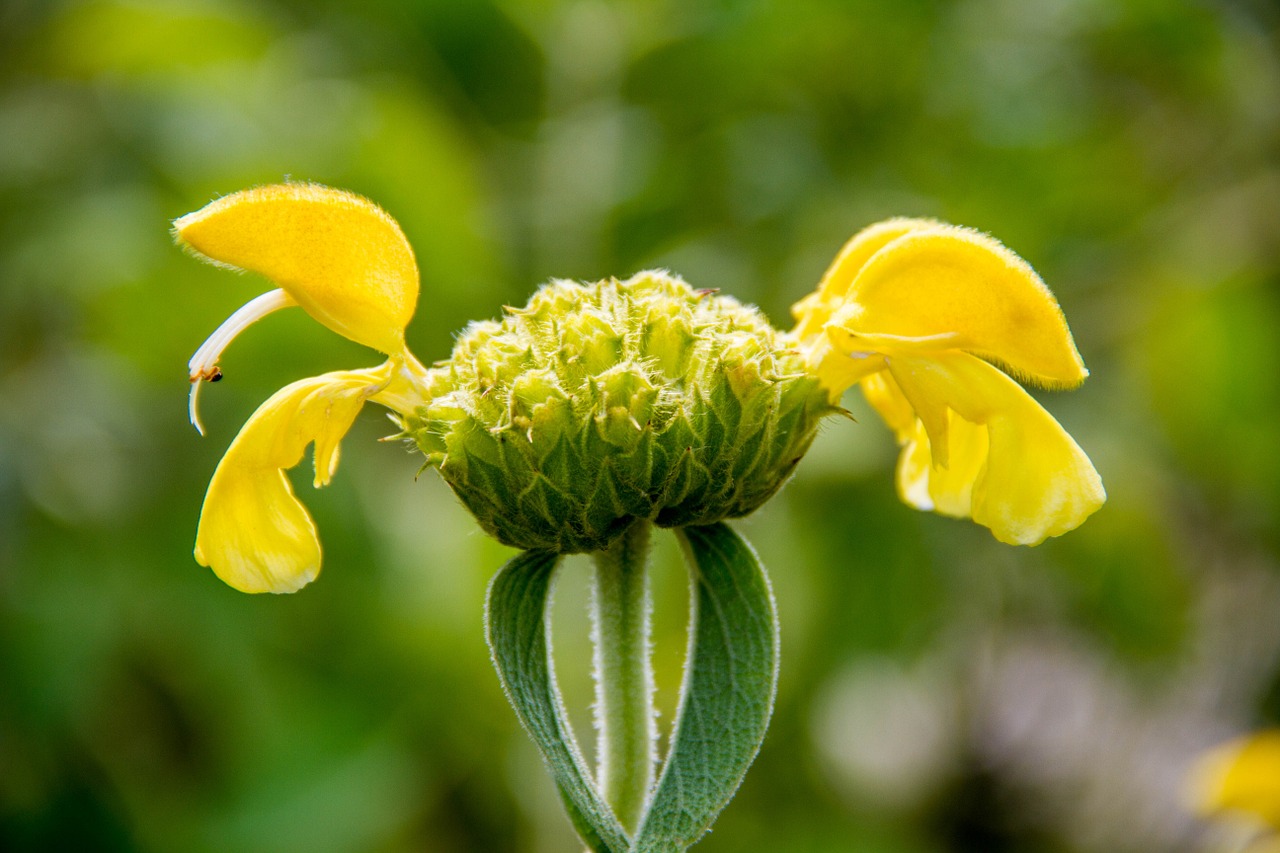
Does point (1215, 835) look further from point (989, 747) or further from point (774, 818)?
point (774, 818)

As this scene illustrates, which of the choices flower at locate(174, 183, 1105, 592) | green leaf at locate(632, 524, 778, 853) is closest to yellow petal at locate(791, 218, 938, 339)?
flower at locate(174, 183, 1105, 592)

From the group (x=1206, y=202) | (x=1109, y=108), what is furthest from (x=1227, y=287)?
(x=1109, y=108)

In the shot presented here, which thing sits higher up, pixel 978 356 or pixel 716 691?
pixel 978 356

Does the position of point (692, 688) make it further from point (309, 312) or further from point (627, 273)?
point (627, 273)

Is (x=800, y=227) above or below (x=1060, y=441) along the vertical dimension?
above

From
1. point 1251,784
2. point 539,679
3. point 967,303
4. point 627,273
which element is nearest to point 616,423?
point 539,679

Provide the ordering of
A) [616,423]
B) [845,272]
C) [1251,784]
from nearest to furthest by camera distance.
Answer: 1. [616,423]
2. [845,272]
3. [1251,784]

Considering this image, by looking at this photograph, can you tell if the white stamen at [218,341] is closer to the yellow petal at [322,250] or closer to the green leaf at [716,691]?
the yellow petal at [322,250]
